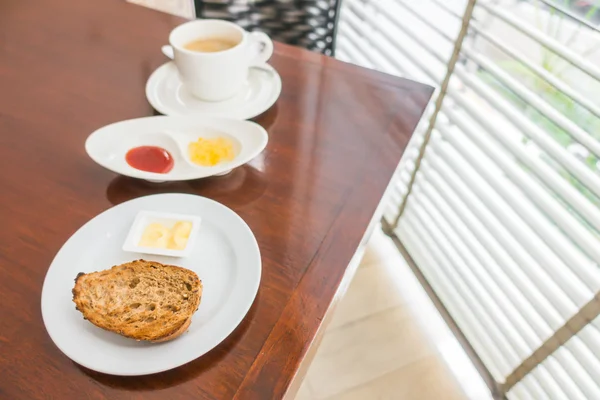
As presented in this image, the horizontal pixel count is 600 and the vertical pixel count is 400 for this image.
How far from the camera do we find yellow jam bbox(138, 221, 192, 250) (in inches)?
22.1

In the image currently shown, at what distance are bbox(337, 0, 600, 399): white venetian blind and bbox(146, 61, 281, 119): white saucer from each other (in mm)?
279

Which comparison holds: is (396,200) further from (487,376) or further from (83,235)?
(83,235)

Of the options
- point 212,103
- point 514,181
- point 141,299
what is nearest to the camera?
point 141,299

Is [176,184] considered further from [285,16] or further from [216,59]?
[285,16]

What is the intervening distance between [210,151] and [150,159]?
0.09 metres

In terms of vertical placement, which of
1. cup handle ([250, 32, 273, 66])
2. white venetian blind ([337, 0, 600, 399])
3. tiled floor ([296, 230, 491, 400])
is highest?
cup handle ([250, 32, 273, 66])

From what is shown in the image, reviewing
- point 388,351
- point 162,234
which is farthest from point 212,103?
point 388,351

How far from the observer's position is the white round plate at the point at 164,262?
46 centimetres

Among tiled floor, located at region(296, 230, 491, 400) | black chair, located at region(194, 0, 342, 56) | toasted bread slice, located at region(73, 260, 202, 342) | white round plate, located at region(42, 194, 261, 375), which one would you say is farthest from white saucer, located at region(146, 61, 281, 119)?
tiled floor, located at region(296, 230, 491, 400)

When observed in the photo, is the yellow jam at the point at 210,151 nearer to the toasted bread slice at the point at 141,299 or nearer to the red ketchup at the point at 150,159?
the red ketchup at the point at 150,159

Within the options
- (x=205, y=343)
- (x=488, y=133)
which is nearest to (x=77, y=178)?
(x=205, y=343)

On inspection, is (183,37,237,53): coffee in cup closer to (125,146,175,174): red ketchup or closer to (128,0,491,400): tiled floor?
(125,146,175,174): red ketchup

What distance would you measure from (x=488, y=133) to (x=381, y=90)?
0.35 metres

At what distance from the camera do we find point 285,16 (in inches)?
50.8
